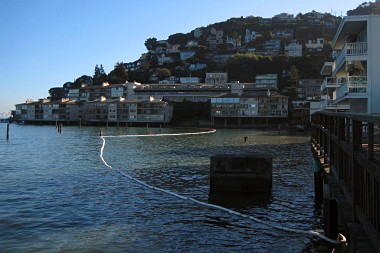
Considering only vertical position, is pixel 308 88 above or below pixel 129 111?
above

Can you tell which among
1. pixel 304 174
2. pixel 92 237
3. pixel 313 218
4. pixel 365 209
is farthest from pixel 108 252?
pixel 304 174

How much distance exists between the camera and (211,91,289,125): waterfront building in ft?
427

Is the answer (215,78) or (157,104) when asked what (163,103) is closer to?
(157,104)

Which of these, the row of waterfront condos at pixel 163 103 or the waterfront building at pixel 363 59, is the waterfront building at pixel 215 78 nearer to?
the row of waterfront condos at pixel 163 103

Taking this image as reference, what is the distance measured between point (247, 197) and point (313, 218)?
3.67 metres

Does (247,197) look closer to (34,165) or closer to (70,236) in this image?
(70,236)


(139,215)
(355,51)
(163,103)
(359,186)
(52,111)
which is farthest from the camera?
(52,111)

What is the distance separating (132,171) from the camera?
26406 mm

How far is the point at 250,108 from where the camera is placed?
132 metres

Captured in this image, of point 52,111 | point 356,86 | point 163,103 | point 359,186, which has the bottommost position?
point 359,186

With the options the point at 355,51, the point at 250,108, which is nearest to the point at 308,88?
the point at 250,108

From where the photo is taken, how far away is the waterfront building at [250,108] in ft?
427

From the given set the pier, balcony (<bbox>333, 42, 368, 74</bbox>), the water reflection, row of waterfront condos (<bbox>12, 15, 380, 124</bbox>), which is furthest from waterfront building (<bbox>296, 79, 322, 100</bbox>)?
the pier

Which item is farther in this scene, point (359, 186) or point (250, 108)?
point (250, 108)
